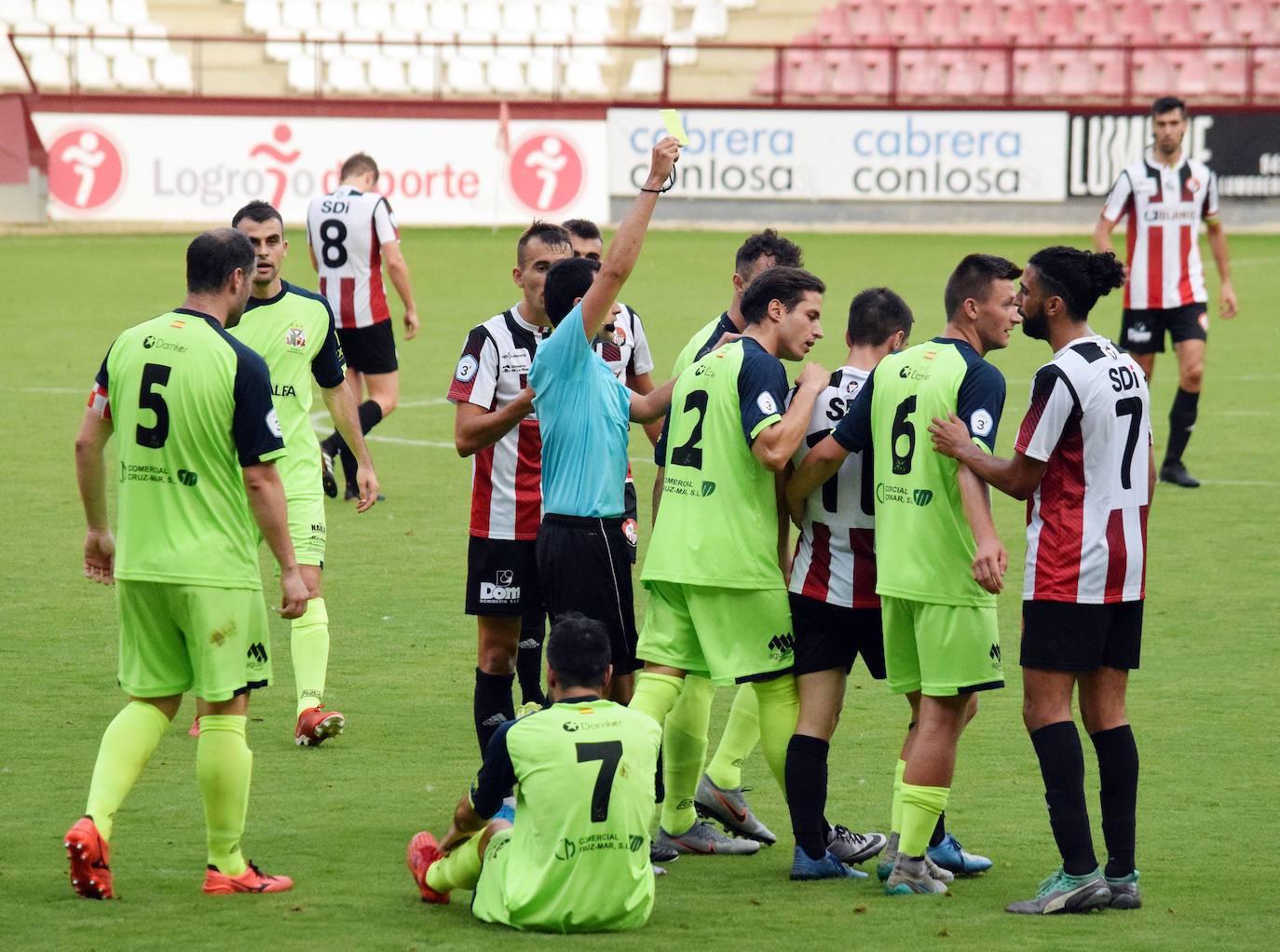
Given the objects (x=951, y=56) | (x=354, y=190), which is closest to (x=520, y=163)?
(x=951, y=56)

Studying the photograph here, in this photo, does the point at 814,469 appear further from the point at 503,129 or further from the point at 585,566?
the point at 503,129

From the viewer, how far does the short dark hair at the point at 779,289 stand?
18.0 ft

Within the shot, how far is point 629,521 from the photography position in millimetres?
5930

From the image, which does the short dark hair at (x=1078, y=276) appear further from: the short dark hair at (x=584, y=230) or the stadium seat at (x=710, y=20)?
the stadium seat at (x=710, y=20)

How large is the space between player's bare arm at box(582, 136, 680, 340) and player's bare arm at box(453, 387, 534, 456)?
17.9 inches

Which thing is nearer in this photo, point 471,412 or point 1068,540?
point 1068,540

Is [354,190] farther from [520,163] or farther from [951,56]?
[951,56]

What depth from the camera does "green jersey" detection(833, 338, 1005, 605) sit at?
5207mm

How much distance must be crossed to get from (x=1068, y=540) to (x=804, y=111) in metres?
24.2

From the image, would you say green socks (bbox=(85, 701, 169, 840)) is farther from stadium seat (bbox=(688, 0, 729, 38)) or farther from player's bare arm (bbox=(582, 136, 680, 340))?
stadium seat (bbox=(688, 0, 729, 38))

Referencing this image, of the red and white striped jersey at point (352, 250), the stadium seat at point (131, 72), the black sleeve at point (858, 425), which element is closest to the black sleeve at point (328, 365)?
the black sleeve at point (858, 425)

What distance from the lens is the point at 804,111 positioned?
2850 cm

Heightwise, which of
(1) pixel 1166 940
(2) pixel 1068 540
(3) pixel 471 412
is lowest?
(1) pixel 1166 940

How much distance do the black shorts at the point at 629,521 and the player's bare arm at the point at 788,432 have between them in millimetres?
583
